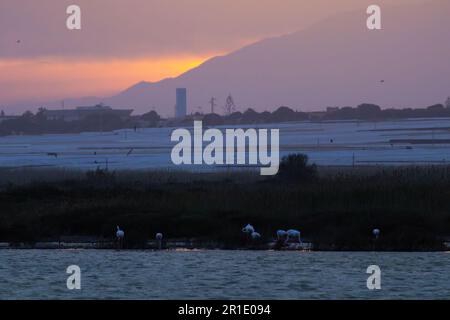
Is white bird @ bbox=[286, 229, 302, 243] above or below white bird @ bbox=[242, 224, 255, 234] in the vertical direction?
below

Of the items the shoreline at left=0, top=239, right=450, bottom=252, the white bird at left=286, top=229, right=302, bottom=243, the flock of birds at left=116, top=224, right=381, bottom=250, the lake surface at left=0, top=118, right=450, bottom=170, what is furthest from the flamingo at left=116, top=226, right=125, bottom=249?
the lake surface at left=0, top=118, right=450, bottom=170

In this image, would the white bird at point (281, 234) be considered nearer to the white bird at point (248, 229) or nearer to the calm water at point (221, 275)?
the white bird at point (248, 229)

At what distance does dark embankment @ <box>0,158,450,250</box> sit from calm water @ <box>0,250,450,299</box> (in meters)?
1.47

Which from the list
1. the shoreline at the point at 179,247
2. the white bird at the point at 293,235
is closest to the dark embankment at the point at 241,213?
the shoreline at the point at 179,247

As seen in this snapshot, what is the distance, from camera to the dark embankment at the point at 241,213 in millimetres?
35562

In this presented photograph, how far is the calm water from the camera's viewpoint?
28000mm

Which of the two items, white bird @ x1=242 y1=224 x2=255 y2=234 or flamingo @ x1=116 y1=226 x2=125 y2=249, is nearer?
flamingo @ x1=116 y1=226 x2=125 y2=249

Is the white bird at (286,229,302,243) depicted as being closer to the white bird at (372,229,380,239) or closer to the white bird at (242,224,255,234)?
the white bird at (242,224,255,234)

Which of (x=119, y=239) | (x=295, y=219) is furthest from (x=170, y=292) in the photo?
(x=295, y=219)

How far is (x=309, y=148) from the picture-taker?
104 metres

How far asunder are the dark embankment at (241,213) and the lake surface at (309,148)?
1376 inches

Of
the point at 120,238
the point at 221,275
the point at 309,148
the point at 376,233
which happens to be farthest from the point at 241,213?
the point at 309,148

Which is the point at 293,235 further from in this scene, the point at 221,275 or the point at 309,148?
the point at 309,148
